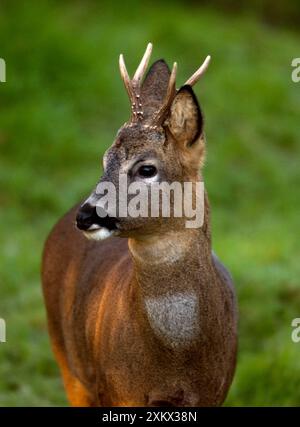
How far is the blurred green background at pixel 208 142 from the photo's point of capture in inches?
282

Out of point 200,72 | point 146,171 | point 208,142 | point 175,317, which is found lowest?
point 175,317

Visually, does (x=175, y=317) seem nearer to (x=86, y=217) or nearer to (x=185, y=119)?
(x=86, y=217)

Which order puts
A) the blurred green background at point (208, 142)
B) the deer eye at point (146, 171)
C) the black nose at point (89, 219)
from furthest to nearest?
the blurred green background at point (208, 142) → the deer eye at point (146, 171) → the black nose at point (89, 219)

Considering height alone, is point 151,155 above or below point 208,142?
below

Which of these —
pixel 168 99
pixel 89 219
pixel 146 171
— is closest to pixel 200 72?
pixel 168 99

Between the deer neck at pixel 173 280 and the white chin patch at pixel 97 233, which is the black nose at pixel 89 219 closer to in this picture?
the white chin patch at pixel 97 233

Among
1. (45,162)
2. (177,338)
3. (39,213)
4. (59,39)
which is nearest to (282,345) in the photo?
(177,338)

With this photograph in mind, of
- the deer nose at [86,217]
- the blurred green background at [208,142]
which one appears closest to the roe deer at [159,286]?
the deer nose at [86,217]

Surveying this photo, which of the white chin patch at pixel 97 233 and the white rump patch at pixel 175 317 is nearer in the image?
the white chin patch at pixel 97 233

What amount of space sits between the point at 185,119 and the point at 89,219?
0.53 meters

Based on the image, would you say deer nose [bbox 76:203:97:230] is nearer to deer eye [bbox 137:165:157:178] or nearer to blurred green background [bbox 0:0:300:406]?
deer eye [bbox 137:165:157:178]

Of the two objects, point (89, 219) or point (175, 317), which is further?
point (175, 317)

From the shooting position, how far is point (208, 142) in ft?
36.7

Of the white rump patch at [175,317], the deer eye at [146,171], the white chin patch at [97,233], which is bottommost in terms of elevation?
the white rump patch at [175,317]
